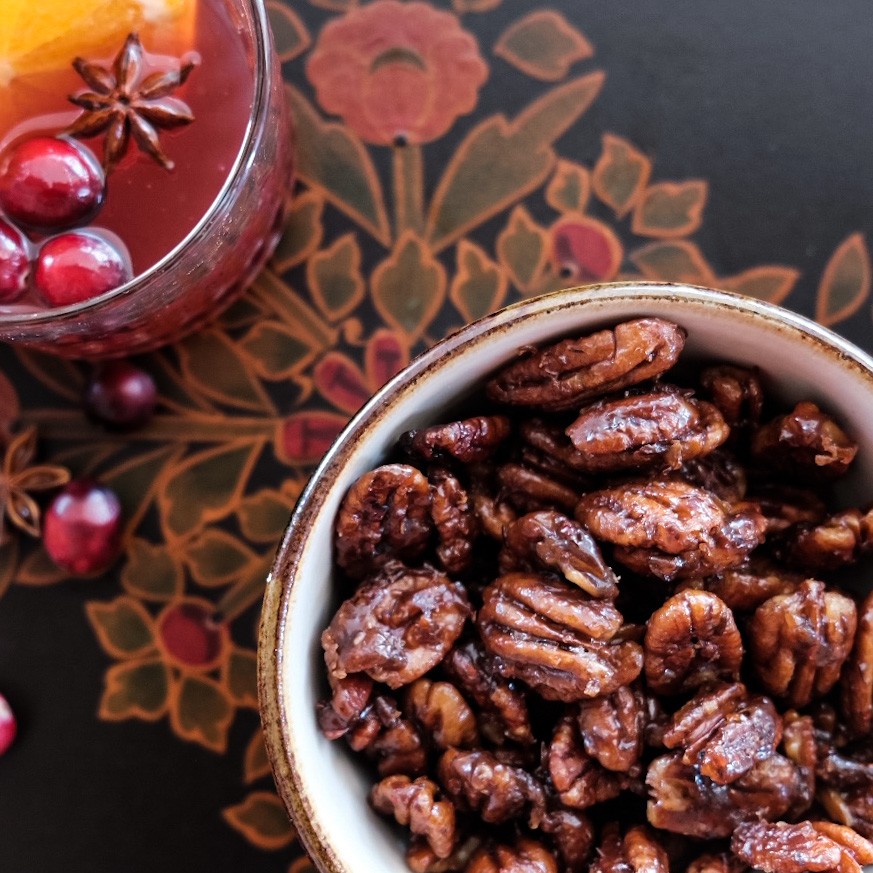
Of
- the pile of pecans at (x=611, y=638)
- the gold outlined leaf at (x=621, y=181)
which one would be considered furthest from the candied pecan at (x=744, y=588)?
the gold outlined leaf at (x=621, y=181)

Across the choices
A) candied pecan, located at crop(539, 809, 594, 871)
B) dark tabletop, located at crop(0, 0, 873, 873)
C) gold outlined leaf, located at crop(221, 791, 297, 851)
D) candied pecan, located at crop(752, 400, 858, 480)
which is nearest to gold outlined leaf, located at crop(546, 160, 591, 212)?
dark tabletop, located at crop(0, 0, 873, 873)

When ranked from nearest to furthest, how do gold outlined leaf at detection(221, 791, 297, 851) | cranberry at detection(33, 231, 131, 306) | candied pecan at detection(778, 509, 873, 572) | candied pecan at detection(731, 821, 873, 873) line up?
1. candied pecan at detection(731, 821, 873, 873)
2. candied pecan at detection(778, 509, 873, 572)
3. cranberry at detection(33, 231, 131, 306)
4. gold outlined leaf at detection(221, 791, 297, 851)

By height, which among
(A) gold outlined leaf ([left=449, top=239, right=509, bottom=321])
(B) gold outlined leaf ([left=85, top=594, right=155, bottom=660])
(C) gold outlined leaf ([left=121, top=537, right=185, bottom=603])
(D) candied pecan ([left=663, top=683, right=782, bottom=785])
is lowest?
(B) gold outlined leaf ([left=85, top=594, right=155, bottom=660])

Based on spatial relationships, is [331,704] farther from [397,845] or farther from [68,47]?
[68,47]

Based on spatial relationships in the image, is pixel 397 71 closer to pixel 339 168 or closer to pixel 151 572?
pixel 339 168

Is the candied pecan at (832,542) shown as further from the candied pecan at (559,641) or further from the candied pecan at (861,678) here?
the candied pecan at (559,641)

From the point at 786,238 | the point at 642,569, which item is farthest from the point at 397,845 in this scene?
the point at 786,238

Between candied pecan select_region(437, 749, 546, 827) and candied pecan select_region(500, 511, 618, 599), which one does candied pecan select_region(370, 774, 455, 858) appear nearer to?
candied pecan select_region(437, 749, 546, 827)
